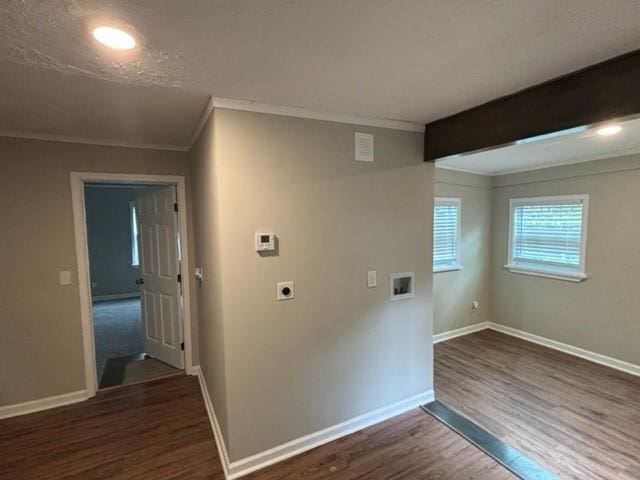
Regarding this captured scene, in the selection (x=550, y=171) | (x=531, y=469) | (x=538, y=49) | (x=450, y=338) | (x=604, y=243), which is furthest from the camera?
(x=450, y=338)

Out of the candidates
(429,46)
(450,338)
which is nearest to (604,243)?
(450,338)

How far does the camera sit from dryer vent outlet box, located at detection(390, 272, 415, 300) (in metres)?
2.60

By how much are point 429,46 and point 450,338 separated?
3.96 meters

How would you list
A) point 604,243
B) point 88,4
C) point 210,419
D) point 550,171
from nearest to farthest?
point 88,4
point 210,419
point 604,243
point 550,171

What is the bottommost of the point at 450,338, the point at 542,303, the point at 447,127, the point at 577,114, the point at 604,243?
the point at 450,338

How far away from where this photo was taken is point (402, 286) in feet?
8.72

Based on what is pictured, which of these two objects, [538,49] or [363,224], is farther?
[363,224]

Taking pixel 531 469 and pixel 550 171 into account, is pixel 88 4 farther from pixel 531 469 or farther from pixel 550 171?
pixel 550 171

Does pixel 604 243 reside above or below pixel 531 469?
above

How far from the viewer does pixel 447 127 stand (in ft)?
7.95

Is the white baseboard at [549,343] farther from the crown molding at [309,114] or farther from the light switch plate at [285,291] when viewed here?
the crown molding at [309,114]

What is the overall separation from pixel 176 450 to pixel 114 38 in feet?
8.35

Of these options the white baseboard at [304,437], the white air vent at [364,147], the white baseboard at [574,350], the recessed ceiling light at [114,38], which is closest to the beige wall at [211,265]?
the white baseboard at [304,437]

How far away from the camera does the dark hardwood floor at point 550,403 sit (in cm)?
222
